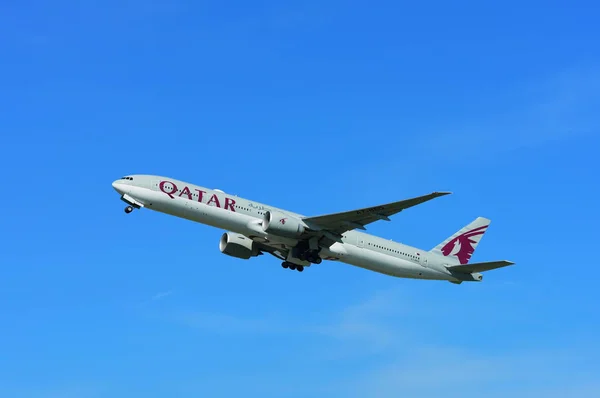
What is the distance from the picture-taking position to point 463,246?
6588 cm

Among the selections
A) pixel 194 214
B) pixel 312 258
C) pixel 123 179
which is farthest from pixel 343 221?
pixel 123 179

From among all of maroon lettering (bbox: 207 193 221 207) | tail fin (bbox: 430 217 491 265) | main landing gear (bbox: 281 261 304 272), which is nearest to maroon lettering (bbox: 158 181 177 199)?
maroon lettering (bbox: 207 193 221 207)

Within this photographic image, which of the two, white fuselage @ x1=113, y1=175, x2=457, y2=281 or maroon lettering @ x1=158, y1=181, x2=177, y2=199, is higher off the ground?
maroon lettering @ x1=158, y1=181, x2=177, y2=199

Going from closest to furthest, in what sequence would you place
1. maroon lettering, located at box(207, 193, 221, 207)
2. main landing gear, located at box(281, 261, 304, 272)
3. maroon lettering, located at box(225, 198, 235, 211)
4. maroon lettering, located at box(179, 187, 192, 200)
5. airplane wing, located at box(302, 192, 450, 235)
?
airplane wing, located at box(302, 192, 450, 235) → maroon lettering, located at box(179, 187, 192, 200) → maroon lettering, located at box(207, 193, 221, 207) → maroon lettering, located at box(225, 198, 235, 211) → main landing gear, located at box(281, 261, 304, 272)

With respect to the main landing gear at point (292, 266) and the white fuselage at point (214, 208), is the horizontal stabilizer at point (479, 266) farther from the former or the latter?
the main landing gear at point (292, 266)

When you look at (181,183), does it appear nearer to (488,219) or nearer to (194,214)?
(194,214)

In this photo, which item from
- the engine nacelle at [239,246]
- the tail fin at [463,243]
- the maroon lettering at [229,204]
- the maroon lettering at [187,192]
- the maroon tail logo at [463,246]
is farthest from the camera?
the maroon tail logo at [463,246]

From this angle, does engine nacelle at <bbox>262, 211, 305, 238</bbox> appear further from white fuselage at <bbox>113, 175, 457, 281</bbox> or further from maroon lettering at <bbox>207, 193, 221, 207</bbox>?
maroon lettering at <bbox>207, 193, 221, 207</bbox>

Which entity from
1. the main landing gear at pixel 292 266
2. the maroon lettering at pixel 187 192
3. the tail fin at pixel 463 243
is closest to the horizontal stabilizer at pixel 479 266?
the tail fin at pixel 463 243

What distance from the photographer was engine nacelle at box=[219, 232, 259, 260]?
62375 millimetres

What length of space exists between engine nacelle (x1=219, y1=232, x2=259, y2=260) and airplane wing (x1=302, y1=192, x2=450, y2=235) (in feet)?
22.2

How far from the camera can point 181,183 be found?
5603 cm

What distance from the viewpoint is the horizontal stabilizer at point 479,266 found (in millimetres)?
58078

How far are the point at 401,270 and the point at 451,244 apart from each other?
19.8ft
